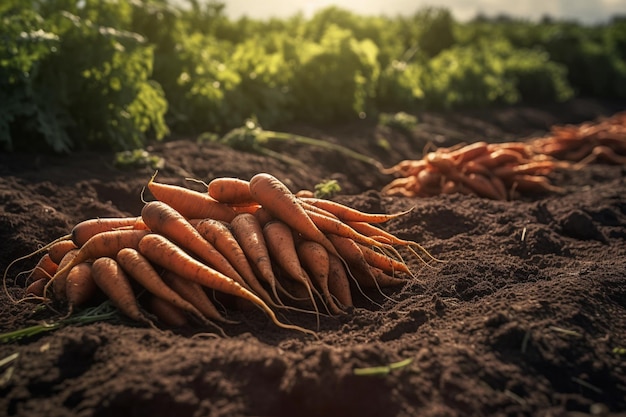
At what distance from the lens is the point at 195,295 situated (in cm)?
367

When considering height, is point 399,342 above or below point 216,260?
below

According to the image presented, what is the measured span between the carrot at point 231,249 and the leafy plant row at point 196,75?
3282mm


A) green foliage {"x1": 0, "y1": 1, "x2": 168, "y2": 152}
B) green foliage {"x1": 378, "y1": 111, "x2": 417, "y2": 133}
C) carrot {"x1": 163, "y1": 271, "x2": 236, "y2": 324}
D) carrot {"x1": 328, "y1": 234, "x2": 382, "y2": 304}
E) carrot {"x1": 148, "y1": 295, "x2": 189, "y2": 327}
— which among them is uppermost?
green foliage {"x1": 0, "y1": 1, "x2": 168, "y2": 152}

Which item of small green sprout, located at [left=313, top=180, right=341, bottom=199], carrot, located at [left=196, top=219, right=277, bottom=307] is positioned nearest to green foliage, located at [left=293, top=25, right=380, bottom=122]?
small green sprout, located at [left=313, top=180, right=341, bottom=199]

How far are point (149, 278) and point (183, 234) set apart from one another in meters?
0.37

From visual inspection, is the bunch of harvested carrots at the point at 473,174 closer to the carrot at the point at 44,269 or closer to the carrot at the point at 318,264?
the carrot at the point at 318,264

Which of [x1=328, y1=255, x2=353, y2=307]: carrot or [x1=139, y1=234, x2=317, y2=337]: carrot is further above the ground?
[x1=139, y1=234, x2=317, y2=337]: carrot

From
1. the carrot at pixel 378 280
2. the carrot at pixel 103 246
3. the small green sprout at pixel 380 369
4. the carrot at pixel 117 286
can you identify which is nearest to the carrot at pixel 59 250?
the carrot at pixel 103 246

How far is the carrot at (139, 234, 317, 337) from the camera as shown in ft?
11.9

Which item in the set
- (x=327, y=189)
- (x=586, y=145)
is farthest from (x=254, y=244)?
(x=586, y=145)

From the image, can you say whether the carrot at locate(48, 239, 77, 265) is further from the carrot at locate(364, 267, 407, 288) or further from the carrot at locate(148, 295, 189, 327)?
the carrot at locate(364, 267, 407, 288)

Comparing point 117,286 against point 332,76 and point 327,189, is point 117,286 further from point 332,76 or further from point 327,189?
point 332,76

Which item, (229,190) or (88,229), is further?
(229,190)

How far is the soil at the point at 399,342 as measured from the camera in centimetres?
281
